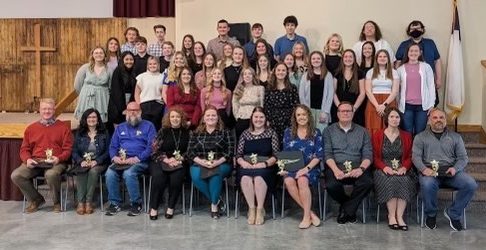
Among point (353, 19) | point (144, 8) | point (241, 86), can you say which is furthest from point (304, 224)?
point (144, 8)

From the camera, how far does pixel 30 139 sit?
5906mm

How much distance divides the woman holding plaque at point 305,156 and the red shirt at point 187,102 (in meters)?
0.97

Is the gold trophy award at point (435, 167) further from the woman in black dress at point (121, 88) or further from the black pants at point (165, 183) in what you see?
the woman in black dress at point (121, 88)

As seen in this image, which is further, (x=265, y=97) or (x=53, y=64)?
(x=53, y=64)

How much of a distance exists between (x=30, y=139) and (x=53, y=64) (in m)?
4.27

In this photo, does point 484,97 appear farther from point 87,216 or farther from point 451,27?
point 87,216

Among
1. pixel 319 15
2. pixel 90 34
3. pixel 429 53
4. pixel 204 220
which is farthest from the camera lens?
pixel 90 34

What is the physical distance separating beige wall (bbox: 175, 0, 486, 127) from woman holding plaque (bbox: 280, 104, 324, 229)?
7.74ft

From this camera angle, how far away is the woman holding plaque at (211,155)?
552 centimetres

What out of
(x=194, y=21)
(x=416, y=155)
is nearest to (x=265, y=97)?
(x=416, y=155)

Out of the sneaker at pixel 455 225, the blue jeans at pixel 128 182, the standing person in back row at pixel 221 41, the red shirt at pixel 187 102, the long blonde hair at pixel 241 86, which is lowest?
the sneaker at pixel 455 225

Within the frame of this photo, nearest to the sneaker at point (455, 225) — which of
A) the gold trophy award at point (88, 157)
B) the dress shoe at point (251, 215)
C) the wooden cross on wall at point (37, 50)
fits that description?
the dress shoe at point (251, 215)

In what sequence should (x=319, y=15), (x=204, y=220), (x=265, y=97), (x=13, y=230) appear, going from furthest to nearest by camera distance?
(x=319, y=15), (x=265, y=97), (x=204, y=220), (x=13, y=230)

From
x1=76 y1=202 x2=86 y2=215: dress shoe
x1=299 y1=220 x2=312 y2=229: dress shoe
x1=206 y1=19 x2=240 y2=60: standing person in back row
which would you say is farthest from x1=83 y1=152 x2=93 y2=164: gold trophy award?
x1=299 y1=220 x2=312 y2=229: dress shoe
